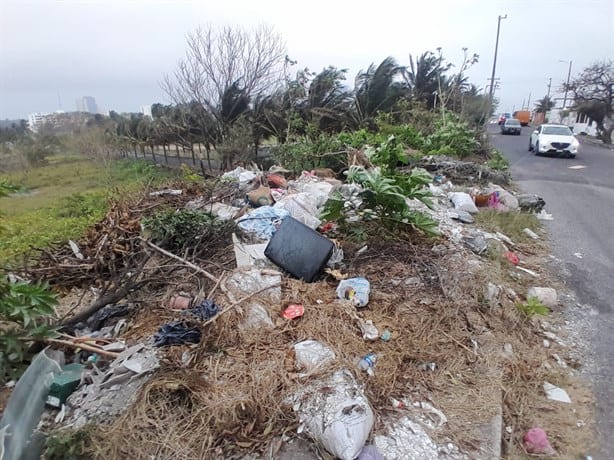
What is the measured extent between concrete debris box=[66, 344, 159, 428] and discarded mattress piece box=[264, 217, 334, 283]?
1.28m

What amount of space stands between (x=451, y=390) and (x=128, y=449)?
1701 millimetres

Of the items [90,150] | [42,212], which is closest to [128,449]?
[42,212]

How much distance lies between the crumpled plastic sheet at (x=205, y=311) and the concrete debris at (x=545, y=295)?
2647 millimetres

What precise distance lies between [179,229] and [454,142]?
7.98 metres

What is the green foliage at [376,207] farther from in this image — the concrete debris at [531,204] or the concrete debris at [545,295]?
the concrete debris at [531,204]

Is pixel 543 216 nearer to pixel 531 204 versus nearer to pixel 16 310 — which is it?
pixel 531 204

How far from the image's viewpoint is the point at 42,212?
8117 mm

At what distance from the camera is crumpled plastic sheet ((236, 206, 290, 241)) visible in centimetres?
376

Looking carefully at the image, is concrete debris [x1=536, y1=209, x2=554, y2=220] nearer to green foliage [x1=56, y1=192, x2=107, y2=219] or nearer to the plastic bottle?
the plastic bottle

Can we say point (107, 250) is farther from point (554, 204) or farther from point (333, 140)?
point (554, 204)

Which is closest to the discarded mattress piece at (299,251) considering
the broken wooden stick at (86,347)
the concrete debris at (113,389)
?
the concrete debris at (113,389)

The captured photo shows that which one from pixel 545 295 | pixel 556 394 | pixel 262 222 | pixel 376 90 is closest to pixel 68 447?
pixel 262 222

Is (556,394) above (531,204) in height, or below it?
below

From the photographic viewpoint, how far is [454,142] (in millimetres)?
9312
